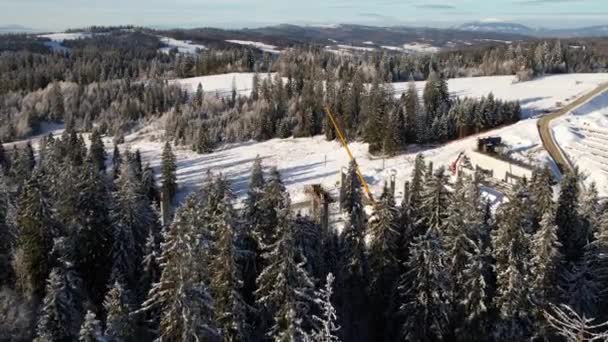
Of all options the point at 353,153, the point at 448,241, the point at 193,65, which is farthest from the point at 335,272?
the point at 193,65

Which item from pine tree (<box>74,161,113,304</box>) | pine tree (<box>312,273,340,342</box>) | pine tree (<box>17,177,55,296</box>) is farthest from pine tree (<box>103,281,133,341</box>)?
pine tree (<box>312,273,340,342</box>)

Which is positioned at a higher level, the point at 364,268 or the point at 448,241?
the point at 448,241

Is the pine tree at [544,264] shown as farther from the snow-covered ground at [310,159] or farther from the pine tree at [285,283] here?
the snow-covered ground at [310,159]

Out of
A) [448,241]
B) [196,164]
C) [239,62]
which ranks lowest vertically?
[196,164]

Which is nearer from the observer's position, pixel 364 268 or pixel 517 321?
pixel 517 321

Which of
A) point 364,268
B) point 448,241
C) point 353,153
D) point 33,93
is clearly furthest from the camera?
point 33,93

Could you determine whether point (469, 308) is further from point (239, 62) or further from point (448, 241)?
point (239, 62)

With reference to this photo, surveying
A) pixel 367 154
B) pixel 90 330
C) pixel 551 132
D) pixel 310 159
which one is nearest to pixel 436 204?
pixel 90 330

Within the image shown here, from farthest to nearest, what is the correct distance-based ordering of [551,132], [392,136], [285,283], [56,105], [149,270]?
[56,105] → [392,136] → [551,132] → [149,270] → [285,283]

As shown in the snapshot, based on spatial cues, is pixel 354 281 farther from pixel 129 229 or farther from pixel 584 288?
pixel 129 229
